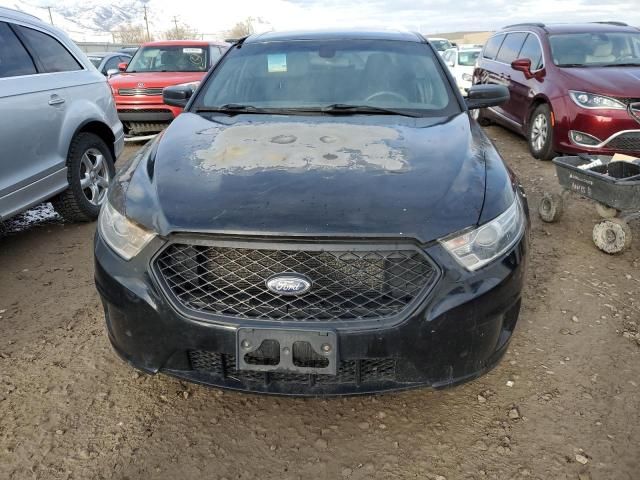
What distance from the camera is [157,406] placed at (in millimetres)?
2371

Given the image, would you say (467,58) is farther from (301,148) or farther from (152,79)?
(301,148)

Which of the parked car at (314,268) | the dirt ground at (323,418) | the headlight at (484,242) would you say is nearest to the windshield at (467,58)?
the dirt ground at (323,418)

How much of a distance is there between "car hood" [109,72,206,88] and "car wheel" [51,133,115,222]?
3.50m

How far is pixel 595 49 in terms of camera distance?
6.97m

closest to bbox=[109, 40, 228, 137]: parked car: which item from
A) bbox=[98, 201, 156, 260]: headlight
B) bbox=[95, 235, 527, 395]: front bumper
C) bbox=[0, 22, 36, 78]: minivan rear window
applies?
bbox=[0, 22, 36, 78]: minivan rear window

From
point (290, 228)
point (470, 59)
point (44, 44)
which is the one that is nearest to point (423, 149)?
point (290, 228)

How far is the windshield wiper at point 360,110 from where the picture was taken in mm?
2957

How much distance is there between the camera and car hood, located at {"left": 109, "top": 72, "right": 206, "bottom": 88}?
7.96 metres

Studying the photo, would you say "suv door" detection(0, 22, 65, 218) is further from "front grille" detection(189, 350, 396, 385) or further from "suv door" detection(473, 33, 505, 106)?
"suv door" detection(473, 33, 505, 106)

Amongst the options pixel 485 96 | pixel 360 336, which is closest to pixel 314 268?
pixel 360 336

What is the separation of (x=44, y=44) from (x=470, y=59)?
12.6 meters

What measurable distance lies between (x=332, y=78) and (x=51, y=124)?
86.1 inches

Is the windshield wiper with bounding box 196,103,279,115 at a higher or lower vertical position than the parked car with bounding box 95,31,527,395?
higher

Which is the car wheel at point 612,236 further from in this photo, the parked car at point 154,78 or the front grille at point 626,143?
the parked car at point 154,78
